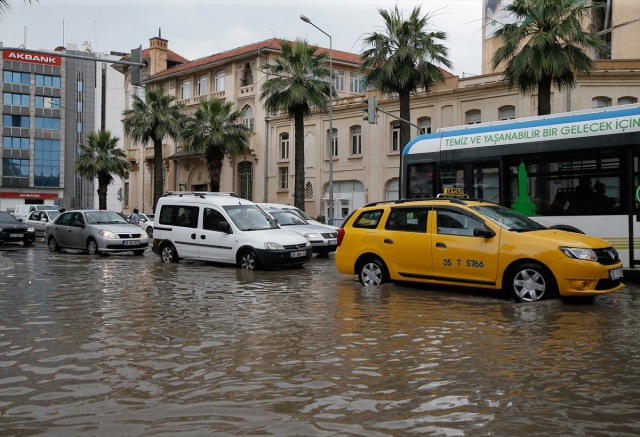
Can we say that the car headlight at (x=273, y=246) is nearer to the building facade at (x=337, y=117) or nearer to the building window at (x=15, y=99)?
the building facade at (x=337, y=117)

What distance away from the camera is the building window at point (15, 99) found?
76688 mm

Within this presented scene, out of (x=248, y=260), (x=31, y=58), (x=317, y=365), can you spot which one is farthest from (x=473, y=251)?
(x=31, y=58)

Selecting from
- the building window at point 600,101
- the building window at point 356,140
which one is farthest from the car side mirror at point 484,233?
the building window at point 356,140

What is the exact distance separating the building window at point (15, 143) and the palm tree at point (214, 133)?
153 ft

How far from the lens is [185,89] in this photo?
Result: 187ft

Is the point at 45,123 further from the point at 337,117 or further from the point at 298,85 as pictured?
the point at 298,85

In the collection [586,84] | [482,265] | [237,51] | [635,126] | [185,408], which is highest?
[237,51]

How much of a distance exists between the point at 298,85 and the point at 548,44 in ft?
46.0

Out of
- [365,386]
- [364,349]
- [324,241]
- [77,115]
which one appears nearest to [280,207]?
[324,241]

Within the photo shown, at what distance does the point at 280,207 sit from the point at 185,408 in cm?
1737

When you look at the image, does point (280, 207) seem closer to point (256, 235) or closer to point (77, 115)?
point (256, 235)

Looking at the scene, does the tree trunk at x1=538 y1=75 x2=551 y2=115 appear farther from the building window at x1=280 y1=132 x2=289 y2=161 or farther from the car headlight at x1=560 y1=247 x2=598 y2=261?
the building window at x1=280 y1=132 x2=289 y2=161

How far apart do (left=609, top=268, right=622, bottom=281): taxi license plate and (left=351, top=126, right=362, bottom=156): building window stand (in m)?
31.8

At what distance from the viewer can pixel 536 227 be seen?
35.4 ft
